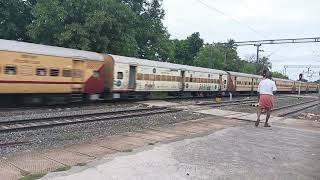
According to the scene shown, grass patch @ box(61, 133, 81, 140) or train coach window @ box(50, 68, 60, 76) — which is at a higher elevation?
train coach window @ box(50, 68, 60, 76)

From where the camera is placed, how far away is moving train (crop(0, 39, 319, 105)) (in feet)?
60.2

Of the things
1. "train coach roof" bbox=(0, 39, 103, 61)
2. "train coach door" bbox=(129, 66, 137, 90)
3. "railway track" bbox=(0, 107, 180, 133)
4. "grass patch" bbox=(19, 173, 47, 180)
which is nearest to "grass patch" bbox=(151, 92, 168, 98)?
"train coach door" bbox=(129, 66, 137, 90)

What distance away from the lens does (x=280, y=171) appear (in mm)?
7633

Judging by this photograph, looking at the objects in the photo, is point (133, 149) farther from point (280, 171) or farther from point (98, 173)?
point (280, 171)

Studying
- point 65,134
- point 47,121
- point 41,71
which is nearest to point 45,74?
point 41,71

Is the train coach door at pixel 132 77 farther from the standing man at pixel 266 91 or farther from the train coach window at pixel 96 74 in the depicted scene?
the standing man at pixel 266 91

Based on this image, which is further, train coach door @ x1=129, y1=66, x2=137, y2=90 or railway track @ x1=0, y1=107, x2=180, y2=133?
train coach door @ x1=129, y1=66, x2=137, y2=90

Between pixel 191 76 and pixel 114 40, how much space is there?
25.3 feet

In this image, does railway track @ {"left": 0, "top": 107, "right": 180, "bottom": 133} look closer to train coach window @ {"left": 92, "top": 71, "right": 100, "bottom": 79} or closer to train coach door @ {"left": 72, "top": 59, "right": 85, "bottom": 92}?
train coach door @ {"left": 72, "top": 59, "right": 85, "bottom": 92}

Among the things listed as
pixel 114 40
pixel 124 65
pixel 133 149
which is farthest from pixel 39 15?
pixel 133 149

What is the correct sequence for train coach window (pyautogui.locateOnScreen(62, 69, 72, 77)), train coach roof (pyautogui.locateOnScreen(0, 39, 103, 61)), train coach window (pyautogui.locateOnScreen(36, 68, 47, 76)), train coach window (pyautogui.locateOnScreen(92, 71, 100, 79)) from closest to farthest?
train coach roof (pyautogui.locateOnScreen(0, 39, 103, 61)) → train coach window (pyautogui.locateOnScreen(36, 68, 47, 76)) → train coach window (pyautogui.locateOnScreen(62, 69, 72, 77)) → train coach window (pyautogui.locateOnScreen(92, 71, 100, 79))

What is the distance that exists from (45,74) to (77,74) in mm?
2521

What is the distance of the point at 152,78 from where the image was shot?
1165 inches

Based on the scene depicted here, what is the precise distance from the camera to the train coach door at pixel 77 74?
861 inches
